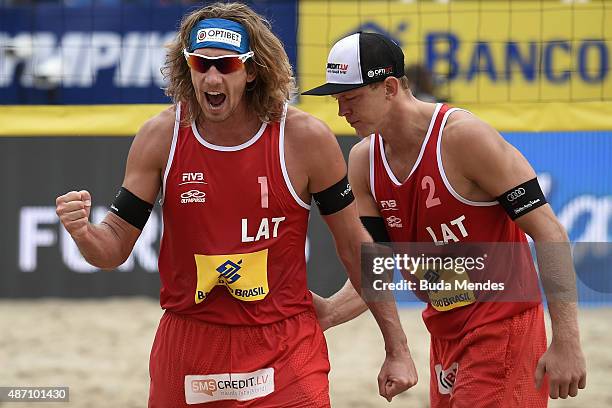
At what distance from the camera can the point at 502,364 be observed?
3.55 meters

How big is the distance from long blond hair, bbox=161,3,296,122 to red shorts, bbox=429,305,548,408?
3.49 feet

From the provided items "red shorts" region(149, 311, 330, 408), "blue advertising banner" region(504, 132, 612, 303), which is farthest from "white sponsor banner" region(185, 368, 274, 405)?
"blue advertising banner" region(504, 132, 612, 303)

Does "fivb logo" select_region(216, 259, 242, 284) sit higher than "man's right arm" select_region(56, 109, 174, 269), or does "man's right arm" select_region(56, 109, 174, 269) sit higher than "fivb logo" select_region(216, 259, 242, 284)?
"man's right arm" select_region(56, 109, 174, 269)

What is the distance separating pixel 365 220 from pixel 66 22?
500cm

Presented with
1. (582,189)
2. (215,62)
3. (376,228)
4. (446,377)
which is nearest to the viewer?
(215,62)

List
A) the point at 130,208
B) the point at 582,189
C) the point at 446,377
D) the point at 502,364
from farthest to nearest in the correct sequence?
1. the point at 582,189
2. the point at 446,377
3. the point at 502,364
4. the point at 130,208

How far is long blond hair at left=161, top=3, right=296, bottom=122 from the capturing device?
3406 millimetres

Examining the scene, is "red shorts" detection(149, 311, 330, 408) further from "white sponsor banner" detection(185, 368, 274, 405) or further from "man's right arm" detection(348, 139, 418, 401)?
"man's right arm" detection(348, 139, 418, 401)

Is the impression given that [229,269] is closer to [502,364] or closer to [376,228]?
[376,228]

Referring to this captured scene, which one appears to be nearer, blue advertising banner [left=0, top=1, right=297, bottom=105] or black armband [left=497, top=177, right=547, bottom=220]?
black armband [left=497, top=177, right=547, bottom=220]

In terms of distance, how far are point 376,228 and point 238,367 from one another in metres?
0.82

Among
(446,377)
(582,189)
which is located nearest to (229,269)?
(446,377)

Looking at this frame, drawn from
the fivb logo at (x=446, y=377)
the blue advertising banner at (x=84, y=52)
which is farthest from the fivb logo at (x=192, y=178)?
the blue advertising banner at (x=84, y=52)

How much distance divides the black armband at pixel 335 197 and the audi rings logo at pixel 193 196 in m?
0.38
